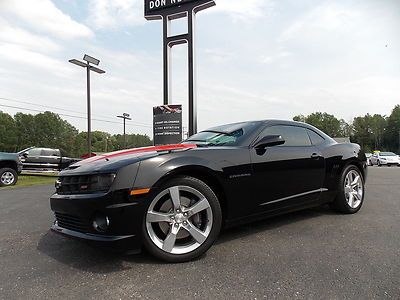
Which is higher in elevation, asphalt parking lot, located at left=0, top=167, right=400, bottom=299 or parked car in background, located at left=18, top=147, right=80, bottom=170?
parked car in background, located at left=18, top=147, right=80, bottom=170

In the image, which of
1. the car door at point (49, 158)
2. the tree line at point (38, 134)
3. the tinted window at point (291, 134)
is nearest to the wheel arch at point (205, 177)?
the tinted window at point (291, 134)

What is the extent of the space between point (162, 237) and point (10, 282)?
1207mm

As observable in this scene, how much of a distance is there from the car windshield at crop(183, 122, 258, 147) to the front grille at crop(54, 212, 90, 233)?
1.48 metres

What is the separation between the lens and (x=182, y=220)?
9.57ft

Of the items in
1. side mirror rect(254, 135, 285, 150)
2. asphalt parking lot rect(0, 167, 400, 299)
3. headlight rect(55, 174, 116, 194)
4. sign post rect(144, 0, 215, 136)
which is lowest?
asphalt parking lot rect(0, 167, 400, 299)

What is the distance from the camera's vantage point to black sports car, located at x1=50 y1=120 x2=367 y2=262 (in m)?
2.71

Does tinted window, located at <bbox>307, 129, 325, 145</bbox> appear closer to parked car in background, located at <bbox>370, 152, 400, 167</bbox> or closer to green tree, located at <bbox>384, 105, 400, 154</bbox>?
parked car in background, located at <bbox>370, 152, 400, 167</bbox>

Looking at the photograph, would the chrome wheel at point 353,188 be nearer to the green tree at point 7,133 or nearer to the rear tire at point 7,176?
the rear tire at point 7,176

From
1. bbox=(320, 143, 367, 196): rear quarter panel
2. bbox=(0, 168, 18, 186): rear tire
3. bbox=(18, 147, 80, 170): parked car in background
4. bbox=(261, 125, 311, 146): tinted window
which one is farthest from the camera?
bbox=(18, 147, 80, 170): parked car in background

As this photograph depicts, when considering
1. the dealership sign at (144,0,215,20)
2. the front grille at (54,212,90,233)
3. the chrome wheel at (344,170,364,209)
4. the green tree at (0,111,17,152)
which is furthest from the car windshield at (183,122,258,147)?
the green tree at (0,111,17,152)

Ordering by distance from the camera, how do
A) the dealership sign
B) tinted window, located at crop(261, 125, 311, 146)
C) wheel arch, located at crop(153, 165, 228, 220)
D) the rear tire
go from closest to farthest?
wheel arch, located at crop(153, 165, 228, 220), tinted window, located at crop(261, 125, 311, 146), the rear tire, the dealership sign

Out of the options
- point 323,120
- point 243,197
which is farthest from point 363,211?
point 323,120

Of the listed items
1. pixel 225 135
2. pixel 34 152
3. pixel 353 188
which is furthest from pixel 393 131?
pixel 225 135

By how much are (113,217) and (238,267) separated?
1105 millimetres
